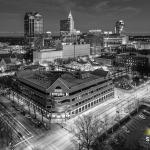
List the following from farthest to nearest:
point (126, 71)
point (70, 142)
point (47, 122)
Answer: point (126, 71), point (47, 122), point (70, 142)

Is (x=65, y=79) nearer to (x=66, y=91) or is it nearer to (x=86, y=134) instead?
(x=66, y=91)

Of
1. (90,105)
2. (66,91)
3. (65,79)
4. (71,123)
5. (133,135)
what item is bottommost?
(133,135)

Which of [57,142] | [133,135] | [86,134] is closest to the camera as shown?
[57,142]

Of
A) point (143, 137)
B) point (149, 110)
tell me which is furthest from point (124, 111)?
point (143, 137)

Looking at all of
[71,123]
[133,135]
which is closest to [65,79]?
[71,123]

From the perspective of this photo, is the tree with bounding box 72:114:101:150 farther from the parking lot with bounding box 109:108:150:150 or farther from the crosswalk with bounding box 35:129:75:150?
the parking lot with bounding box 109:108:150:150

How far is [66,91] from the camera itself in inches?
3403

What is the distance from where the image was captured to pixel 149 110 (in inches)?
3775

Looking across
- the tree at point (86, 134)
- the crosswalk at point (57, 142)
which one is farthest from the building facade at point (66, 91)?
the crosswalk at point (57, 142)

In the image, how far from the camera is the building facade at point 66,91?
3398 inches

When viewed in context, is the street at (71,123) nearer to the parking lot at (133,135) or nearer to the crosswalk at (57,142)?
the crosswalk at (57,142)

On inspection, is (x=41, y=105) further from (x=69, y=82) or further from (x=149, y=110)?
(x=149, y=110)

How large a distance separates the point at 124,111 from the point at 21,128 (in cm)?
4824

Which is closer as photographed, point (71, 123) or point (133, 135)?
point (133, 135)
